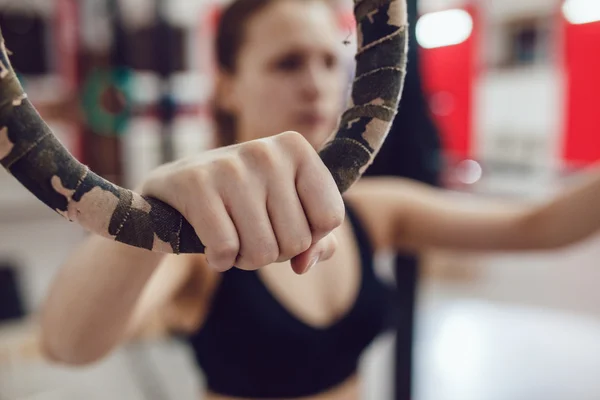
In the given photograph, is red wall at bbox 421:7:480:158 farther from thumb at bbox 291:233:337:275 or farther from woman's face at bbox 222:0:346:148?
thumb at bbox 291:233:337:275

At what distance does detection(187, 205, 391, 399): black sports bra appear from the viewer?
0.70 meters

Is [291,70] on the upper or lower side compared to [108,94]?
lower

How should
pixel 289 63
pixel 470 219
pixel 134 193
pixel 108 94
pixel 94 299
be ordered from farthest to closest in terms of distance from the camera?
pixel 108 94, pixel 470 219, pixel 289 63, pixel 94 299, pixel 134 193

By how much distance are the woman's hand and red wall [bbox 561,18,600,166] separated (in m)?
3.76

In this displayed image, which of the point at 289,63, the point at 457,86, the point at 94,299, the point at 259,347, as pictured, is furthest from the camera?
the point at 457,86

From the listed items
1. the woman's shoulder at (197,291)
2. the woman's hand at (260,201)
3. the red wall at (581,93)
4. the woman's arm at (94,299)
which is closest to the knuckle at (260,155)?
the woman's hand at (260,201)

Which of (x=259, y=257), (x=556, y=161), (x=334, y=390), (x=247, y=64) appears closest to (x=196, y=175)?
(x=259, y=257)

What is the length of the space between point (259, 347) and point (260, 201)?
546 mm

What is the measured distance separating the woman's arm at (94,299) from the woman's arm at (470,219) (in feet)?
1.72

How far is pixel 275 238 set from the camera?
0.68ft

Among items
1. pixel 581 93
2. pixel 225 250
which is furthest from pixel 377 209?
pixel 581 93

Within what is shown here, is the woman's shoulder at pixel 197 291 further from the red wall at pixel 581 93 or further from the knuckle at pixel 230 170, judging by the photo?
the red wall at pixel 581 93

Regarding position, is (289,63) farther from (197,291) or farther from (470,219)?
(470,219)

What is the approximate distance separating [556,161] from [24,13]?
187 inches
